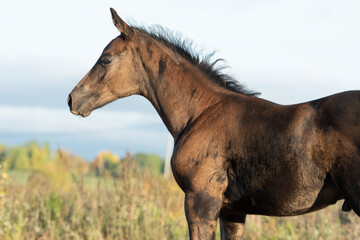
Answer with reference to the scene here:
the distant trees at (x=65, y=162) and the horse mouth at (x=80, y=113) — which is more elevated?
the horse mouth at (x=80, y=113)

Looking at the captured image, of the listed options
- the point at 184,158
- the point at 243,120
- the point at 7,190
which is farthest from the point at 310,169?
the point at 7,190

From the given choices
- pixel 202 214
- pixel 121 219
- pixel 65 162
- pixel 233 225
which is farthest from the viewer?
pixel 65 162

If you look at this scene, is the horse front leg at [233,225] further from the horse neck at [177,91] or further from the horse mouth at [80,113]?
the horse mouth at [80,113]

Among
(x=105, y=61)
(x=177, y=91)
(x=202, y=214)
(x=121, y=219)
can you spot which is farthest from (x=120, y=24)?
(x=121, y=219)

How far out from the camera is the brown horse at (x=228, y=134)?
4.22 metres

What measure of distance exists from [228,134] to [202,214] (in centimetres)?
80

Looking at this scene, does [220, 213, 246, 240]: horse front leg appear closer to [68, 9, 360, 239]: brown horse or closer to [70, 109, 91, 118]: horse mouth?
[68, 9, 360, 239]: brown horse

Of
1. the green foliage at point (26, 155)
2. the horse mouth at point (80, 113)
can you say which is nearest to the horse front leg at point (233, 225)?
the horse mouth at point (80, 113)

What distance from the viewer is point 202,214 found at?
15.1 feet

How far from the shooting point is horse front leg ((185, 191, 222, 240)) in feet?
15.1

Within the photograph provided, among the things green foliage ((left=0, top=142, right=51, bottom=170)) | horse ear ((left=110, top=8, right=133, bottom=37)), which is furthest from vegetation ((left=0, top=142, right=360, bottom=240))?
green foliage ((left=0, top=142, right=51, bottom=170))

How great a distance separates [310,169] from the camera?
4.25 m

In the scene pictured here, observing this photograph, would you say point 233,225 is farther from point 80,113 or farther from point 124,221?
point 124,221

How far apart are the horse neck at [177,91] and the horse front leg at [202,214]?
0.95 m
